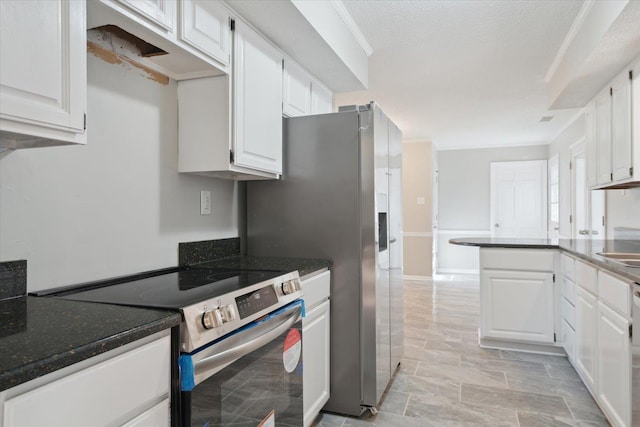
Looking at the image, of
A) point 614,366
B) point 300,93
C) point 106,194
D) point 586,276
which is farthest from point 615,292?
point 106,194

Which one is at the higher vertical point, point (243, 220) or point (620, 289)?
point (243, 220)

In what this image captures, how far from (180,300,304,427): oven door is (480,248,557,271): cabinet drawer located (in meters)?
2.12

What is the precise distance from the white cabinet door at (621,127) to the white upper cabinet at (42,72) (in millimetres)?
3170

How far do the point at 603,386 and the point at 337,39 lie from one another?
8.30ft

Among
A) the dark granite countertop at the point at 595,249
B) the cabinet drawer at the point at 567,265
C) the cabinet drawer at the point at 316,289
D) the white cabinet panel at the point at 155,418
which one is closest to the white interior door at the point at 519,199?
the dark granite countertop at the point at 595,249

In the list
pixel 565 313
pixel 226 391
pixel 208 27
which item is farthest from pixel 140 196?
pixel 565 313

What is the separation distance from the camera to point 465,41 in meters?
3.03

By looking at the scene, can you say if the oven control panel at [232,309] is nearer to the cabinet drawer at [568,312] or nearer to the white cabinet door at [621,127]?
the cabinet drawer at [568,312]

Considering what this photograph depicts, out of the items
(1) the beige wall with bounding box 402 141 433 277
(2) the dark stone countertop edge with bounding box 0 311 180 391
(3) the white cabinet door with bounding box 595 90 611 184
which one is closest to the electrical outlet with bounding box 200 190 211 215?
(2) the dark stone countertop edge with bounding box 0 311 180 391

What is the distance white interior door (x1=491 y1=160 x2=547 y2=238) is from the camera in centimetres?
723

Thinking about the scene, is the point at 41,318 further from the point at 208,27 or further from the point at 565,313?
the point at 565,313

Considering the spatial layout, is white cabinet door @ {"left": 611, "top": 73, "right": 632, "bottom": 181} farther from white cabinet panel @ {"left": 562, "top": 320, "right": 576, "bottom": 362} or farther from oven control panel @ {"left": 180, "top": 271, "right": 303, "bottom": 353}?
oven control panel @ {"left": 180, "top": 271, "right": 303, "bottom": 353}

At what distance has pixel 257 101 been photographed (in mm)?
2113

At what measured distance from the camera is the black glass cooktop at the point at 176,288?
3.99 ft
